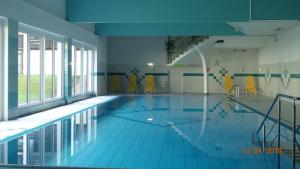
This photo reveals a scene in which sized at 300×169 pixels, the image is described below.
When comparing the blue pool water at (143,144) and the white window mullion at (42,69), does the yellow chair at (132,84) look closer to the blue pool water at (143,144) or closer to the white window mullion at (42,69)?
the white window mullion at (42,69)

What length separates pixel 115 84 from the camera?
59.6 ft

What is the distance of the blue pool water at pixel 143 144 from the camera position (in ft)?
13.8

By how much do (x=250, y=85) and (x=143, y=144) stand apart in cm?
1285

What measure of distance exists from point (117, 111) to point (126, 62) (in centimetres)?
874

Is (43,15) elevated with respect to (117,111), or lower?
elevated

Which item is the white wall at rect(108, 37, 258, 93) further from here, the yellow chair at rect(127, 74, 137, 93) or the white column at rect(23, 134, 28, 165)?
the white column at rect(23, 134, 28, 165)

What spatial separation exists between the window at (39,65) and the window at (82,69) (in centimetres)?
144

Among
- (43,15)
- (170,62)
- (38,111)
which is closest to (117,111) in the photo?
(38,111)

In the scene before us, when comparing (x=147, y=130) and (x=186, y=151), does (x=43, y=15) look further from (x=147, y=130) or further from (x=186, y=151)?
(x=186, y=151)

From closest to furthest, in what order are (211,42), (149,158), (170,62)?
1. (149,158)
2. (211,42)
3. (170,62)

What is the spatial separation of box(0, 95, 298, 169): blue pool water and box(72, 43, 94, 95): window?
4.81 metres

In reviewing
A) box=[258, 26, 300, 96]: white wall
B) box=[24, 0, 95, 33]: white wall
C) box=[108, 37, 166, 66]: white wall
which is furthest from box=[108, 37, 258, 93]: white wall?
box=[24, 0, 95, 33]: white wall

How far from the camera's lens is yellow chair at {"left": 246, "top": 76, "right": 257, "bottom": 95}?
56.1ft

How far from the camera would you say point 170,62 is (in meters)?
17.9
